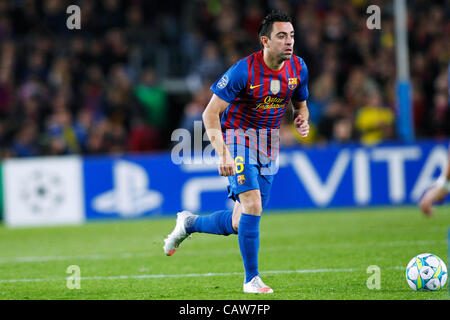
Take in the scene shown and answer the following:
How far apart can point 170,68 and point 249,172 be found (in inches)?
451

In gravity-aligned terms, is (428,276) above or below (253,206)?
below

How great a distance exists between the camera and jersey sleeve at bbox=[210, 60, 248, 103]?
6.49 meters

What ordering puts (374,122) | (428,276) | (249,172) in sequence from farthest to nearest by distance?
(374,122), (249,172), (428,276)

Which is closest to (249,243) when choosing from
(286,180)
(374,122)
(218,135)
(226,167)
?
(226,167)

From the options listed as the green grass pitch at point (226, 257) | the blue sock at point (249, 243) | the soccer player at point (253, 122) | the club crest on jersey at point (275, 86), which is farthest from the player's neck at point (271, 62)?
the green grass pitch at point (226, 257)

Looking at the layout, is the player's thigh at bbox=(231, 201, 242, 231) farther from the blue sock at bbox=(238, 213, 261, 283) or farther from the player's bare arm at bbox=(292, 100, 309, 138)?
the player's bare arm at bbox=(292, 100, 309, 138)

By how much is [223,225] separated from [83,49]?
414 inches

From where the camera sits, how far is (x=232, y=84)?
21.3 ft

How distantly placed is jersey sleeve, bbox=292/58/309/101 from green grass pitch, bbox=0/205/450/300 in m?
1.56

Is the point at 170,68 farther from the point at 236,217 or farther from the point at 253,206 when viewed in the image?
the point at 253,206

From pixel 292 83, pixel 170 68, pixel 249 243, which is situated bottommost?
pixel 249 243

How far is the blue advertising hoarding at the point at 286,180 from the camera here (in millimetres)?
13680

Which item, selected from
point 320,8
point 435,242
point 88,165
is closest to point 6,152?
point 88,165
